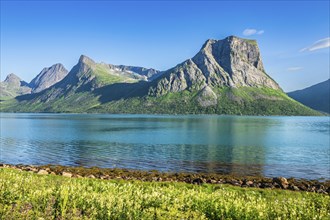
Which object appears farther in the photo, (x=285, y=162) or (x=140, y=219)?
(x=285, y=162)

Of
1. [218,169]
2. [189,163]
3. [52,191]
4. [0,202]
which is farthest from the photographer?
[189,163]

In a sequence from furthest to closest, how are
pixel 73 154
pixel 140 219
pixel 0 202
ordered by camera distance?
pixel 73 154 → pixel 0 202 → pixel 140 219

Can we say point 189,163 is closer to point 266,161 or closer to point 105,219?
point 266,161

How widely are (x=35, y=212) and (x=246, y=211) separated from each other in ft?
40.8

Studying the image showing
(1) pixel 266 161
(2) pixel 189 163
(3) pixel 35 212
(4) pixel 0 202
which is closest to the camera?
(3) pixel 35 212

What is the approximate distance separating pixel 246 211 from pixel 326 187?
110ft

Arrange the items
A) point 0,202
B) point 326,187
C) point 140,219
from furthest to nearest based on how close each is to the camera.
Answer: point 326,187
point 0,202
point 140,219

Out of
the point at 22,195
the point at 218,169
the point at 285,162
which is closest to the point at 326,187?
the point at 218,169

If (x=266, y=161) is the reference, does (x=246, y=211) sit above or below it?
above

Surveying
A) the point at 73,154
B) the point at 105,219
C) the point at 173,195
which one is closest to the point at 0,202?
the point at 105,219

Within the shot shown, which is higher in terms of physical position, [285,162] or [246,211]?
[246,211]

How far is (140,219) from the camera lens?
16.3 m

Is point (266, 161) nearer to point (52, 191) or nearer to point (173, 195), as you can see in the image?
point (173, 195)

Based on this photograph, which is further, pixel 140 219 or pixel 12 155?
pixel 12 155
